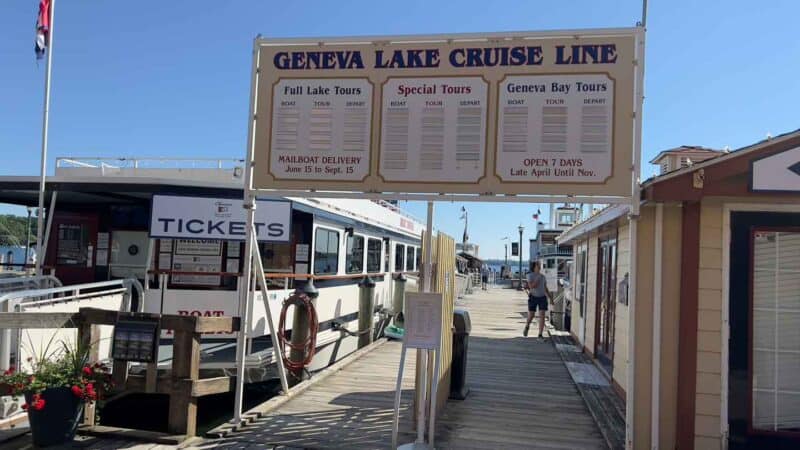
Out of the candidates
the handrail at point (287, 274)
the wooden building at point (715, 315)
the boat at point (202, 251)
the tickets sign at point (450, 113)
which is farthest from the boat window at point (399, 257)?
the wooden building at point (715, 315)

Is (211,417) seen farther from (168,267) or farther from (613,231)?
(613,231)

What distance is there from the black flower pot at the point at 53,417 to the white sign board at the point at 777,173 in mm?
5909

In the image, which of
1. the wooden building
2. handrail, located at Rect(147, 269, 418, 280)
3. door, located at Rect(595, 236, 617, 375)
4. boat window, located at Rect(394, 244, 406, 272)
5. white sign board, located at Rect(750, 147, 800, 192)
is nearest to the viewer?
white sign board, located at Rect(750, 147, 800, 192)

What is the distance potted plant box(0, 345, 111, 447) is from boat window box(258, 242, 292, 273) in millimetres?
4059

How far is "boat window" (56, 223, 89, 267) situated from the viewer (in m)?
9.77

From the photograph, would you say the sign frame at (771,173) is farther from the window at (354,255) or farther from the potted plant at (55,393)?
the window at (354,255)

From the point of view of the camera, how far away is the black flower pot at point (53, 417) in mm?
4680

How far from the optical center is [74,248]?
9.82 meters

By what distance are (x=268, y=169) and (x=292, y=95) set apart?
0.74 m

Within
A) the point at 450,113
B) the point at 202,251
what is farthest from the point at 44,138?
the point at 450,113

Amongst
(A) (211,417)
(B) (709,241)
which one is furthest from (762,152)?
(A) (211,417)

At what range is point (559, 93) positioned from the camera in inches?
189

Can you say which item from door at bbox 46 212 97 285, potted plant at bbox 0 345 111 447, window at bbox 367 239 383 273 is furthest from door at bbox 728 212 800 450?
door at bbox 46 212 97 285

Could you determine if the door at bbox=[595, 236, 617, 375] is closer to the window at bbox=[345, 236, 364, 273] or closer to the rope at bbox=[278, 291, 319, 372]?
the rope at bbox=[278, 291, 319, 372]
